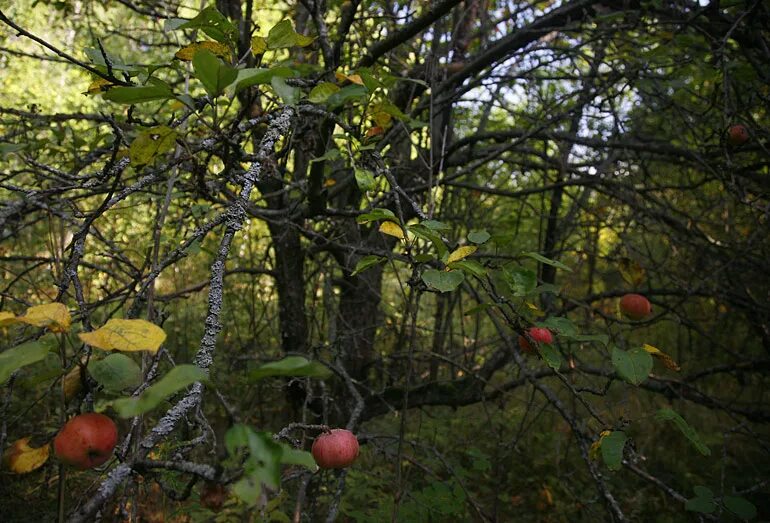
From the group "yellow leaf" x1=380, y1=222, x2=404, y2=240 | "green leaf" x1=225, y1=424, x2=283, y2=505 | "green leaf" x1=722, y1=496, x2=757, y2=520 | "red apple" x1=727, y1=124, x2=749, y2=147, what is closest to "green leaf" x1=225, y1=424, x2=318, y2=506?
"green leaf" x1=225, y1=424, x2=283, y2=505

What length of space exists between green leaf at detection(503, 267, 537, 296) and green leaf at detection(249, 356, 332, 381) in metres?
0.56

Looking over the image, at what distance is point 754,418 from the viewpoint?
214 cm

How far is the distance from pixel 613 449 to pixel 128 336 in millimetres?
851

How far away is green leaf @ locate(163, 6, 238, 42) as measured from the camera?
873 millimetres

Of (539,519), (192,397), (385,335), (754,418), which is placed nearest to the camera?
(192,397)

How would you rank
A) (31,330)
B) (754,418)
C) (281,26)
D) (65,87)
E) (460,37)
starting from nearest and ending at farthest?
(281,26) < (31,330) < (754,418) < (460,37) < (65,87)

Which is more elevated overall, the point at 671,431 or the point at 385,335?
the point at 385,335

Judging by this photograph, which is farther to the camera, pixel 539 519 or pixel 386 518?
pixel 539 519

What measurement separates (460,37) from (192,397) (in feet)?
10.2

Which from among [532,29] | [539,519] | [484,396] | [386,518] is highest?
[532,29]

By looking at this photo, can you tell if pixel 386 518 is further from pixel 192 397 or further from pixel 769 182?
pixel 769 182

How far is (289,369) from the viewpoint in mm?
465

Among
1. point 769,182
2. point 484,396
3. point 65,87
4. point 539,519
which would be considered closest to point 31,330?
point 484,396

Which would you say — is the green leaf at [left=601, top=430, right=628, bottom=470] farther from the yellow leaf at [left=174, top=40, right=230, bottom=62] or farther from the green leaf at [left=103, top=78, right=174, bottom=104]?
the yellow leaf at [left=174, top=40, right=230, bottom=62]
